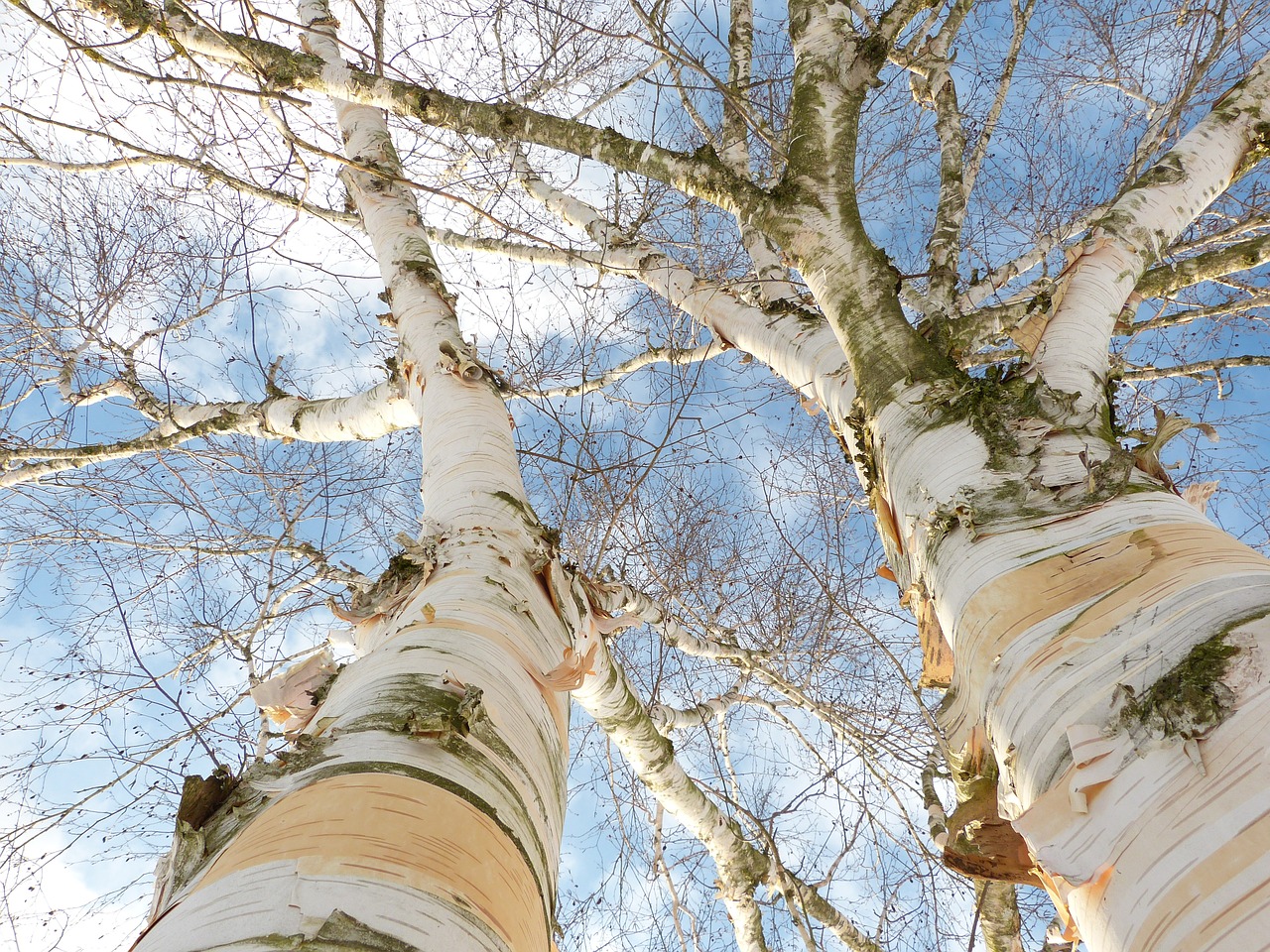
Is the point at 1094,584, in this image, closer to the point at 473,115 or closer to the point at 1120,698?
the point at 1120,698

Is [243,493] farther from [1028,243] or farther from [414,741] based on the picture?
[1028,243]

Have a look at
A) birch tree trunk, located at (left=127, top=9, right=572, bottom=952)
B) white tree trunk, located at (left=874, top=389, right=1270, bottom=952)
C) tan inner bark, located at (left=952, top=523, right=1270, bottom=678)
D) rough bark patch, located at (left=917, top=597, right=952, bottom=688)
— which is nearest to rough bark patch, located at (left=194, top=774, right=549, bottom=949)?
birch tree trunk, located at (left=127, top=9, right=572, bottom=952)

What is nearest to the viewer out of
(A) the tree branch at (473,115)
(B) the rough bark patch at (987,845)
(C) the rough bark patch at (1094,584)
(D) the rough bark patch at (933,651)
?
(C) the rough bark patch at (1094,584)

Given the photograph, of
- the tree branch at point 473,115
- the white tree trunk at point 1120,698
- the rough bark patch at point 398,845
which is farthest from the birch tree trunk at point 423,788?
the tree branch at point 473,115

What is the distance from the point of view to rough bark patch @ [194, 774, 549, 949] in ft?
2.31

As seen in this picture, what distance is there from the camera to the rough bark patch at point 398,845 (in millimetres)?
703

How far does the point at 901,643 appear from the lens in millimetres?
3850

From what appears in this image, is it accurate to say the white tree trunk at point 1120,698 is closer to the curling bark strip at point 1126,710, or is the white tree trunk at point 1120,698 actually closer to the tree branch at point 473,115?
the curling bark strip at point 1126,710

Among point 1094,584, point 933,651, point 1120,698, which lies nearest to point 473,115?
point 933,651

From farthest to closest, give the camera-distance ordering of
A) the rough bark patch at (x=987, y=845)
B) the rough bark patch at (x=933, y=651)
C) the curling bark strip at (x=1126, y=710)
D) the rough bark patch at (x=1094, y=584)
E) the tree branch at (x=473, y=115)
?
the tree branch at (x=473, y=115)
the rough bark patch at (x=933, y=651)
the rough bark patch at (x=987, y=845)
the rough bark patch at (x=1094, y=584)
the curling bark strip at (x=1126, y=710)

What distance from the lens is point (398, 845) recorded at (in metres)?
0.73

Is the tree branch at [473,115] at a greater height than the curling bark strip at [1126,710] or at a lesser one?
greater

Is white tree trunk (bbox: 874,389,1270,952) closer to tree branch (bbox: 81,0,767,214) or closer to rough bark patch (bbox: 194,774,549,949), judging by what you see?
rough bark patch (bbox: 194,774,549,949)

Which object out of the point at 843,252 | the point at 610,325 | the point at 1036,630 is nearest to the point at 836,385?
the point at 843,252
